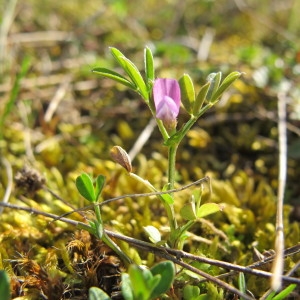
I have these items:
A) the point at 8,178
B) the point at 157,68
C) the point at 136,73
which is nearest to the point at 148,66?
the point at 136,73

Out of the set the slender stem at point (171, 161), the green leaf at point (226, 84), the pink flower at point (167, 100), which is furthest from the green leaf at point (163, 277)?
the green leaf at point (226, 84)

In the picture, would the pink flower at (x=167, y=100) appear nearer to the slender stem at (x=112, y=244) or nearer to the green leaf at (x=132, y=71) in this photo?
Result: the green leaf at (x=132, y=71)

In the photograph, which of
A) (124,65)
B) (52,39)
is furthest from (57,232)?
(52,39)

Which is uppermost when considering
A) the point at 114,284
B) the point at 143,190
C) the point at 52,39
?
the point at 52,39

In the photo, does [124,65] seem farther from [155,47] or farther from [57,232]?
[155,47]

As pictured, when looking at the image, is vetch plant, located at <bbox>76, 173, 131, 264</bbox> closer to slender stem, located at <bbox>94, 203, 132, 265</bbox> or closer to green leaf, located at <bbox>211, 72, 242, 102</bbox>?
slender stem, located at <bbox>94, 203, 132, 265</bbox>

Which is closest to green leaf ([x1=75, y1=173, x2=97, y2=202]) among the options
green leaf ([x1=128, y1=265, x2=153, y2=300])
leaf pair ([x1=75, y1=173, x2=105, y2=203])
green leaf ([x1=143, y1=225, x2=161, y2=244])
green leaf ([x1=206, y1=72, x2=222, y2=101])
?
leaf pair ([x1=75, y1=173, x2=105, y2=203])
